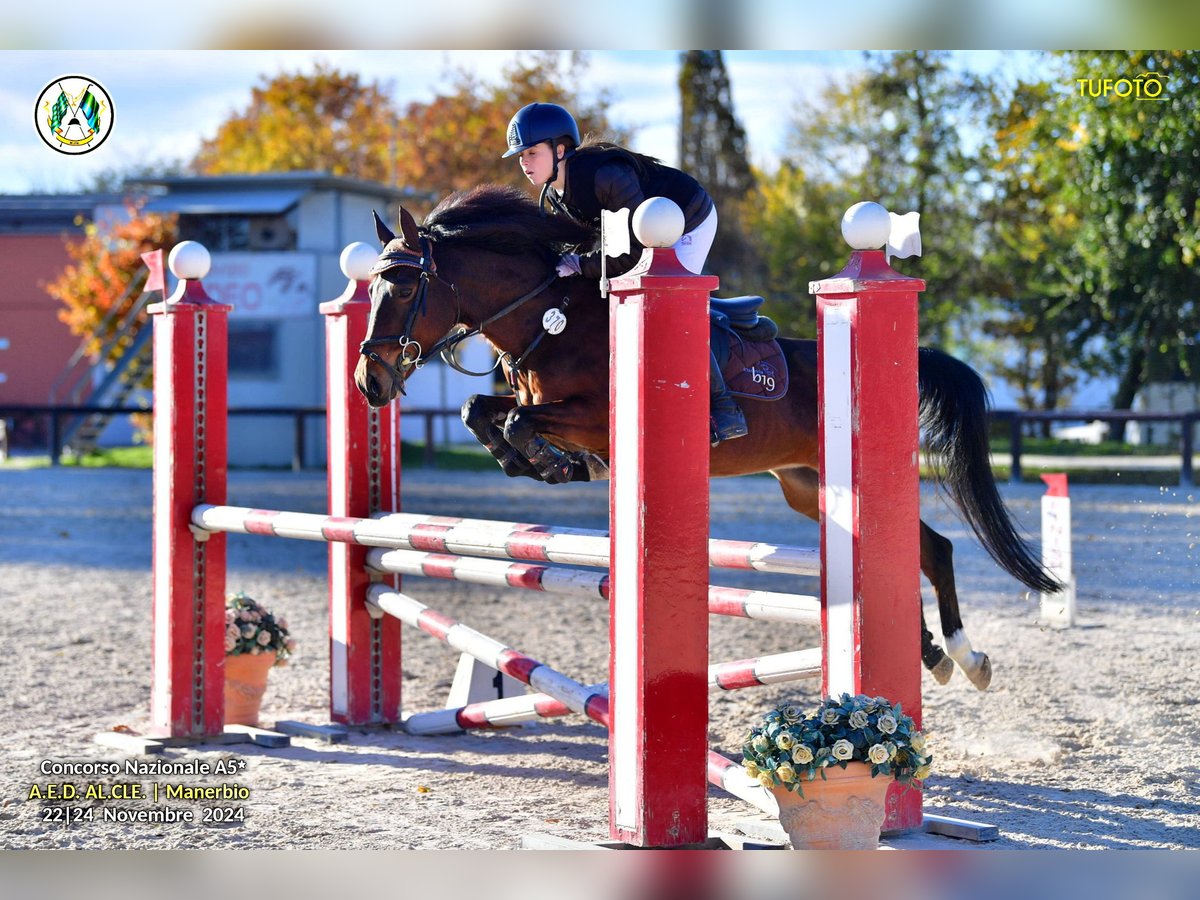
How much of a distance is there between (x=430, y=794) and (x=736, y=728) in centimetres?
121

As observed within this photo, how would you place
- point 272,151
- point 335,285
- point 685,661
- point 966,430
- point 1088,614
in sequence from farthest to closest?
point 272,151, point 335,285, point 1088,614, point 966,430, point 685,661

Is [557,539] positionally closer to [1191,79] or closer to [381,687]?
[381,687]

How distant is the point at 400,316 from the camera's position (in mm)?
3602

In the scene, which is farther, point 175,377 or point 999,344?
point 999,344

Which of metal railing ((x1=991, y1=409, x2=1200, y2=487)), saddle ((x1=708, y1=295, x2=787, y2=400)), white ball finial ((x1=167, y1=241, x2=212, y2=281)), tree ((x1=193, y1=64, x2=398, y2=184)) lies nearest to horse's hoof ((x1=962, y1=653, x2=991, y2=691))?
saddle ((x1=708, y1=295, x2=787, y2=400))

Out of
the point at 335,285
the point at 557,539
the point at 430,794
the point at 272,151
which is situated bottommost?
the point at 430,794

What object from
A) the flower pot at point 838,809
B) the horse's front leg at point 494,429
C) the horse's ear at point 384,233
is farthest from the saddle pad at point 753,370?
the flower pot at point 838,809

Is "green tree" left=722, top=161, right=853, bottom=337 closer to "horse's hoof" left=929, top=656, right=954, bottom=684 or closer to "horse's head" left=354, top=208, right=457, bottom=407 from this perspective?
Answer: "horse's hoof" left=929, top=656, right=954, bottom=684

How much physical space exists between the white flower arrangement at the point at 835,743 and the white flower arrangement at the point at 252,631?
2273mm

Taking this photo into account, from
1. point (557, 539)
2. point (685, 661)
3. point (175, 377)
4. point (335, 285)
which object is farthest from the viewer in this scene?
point (335, 285)

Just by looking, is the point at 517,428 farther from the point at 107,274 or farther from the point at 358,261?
the point at 107,274

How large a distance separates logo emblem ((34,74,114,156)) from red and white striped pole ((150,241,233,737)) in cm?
52

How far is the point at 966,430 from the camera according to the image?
410 cm

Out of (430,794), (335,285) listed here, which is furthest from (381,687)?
(335,285)
